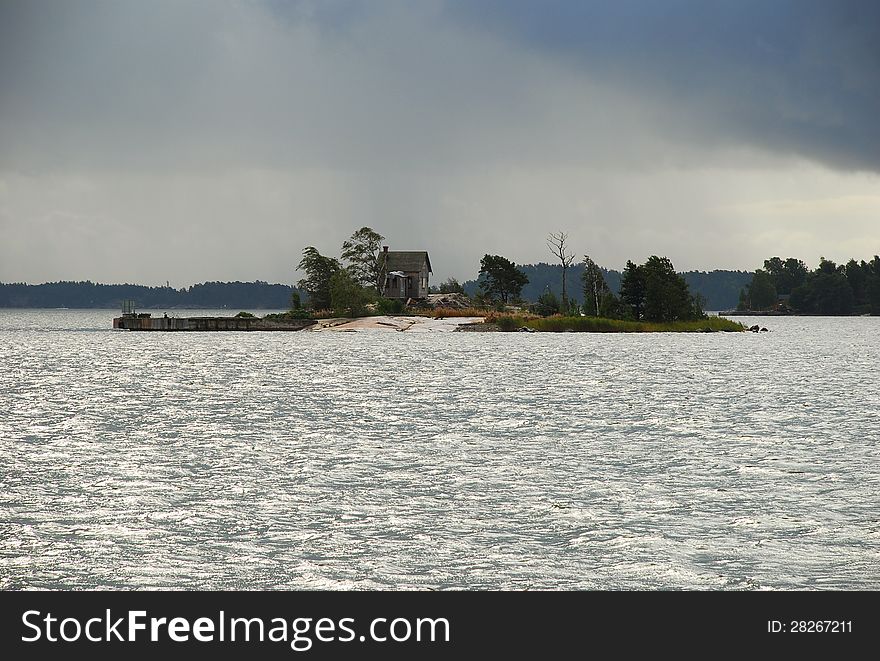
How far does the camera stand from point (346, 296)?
5906 inches

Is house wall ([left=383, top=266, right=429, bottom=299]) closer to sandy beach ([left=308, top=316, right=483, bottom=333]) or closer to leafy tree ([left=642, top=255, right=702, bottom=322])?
sandy beach ([left=308, top=316, right=483, bottom=333])

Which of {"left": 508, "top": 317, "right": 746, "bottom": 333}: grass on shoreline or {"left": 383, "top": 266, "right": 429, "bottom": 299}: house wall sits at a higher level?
{"left": 383, "top": 266, "right": 429, "bottom": 299}: house wall

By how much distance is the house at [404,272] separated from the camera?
171m

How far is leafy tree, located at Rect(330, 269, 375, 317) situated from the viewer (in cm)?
14962

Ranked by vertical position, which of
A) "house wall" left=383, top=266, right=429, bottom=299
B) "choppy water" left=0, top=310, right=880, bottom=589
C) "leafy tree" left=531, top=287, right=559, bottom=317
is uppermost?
"house wall" left=383, top=266, right=429, bottom=299

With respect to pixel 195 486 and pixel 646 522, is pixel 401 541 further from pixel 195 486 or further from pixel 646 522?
pixel 195 486

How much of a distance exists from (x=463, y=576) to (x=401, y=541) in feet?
7.96

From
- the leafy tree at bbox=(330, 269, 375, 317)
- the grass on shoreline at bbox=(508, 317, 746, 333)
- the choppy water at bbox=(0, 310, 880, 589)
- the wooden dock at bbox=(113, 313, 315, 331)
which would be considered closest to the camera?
the choppy water at bbox=(0, 310, 880, 589)

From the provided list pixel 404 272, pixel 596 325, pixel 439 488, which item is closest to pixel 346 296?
pixel 404 272

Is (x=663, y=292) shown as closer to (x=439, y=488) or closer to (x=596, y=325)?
(x=596, y=325)

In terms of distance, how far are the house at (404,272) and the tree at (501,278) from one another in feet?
35.1

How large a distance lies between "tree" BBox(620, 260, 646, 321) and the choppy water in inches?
3509

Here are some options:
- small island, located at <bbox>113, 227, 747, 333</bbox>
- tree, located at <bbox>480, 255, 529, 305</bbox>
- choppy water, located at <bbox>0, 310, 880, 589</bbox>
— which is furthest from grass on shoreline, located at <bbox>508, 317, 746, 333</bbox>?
choppy water, located at <bbox>0, 310, 880, 589</bbox>

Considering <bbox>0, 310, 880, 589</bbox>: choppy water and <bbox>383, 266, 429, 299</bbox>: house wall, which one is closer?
<bbox>0, 310, 880, 589</bbox>: choppy water
